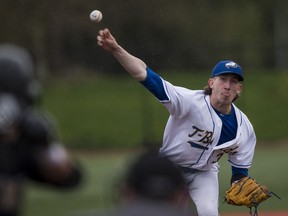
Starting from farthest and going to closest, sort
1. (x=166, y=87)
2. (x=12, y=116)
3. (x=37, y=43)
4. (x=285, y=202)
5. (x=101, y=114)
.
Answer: (x=37, y=43) < (x=101, y=114) < (x=285, y=202) < (x=166, y=87) < (x=12, y=116)

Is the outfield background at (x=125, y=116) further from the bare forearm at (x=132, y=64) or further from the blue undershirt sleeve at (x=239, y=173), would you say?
the bare forearm at (x=132, y=64)

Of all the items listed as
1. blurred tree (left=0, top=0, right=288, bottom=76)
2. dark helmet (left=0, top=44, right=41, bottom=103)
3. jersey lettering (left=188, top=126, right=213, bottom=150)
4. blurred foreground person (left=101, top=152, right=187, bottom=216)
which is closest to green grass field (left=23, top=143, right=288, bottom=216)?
jersey lettering (left=188, top=126, right=213, bottom=150)

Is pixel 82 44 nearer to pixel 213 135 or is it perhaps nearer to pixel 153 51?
pixel 153 51

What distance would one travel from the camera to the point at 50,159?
338 cm

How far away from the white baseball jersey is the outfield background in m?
7.61

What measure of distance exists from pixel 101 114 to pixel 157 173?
18.7 metres

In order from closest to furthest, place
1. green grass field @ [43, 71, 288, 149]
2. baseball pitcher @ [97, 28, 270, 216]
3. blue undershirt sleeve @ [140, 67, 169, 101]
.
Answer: blue undershirt sleeve @ [140, 67, 169, 101] < baseball pitcher @ [97, 28, 270, 216] < green grass field @ [43, 71, 288, 149]

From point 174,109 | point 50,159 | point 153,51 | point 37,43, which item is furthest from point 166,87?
point 37,43

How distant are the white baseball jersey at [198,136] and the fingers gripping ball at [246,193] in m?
0.27

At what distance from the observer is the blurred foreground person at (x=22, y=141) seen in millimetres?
3207

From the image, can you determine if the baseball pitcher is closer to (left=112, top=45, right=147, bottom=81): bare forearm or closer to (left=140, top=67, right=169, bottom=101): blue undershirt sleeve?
(left=140, top=67, right=169, bottom=101): blue undershirt sleeve

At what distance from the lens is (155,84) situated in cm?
641

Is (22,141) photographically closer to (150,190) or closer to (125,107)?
(150,190)

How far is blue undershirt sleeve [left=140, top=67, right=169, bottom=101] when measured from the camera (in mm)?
6387
